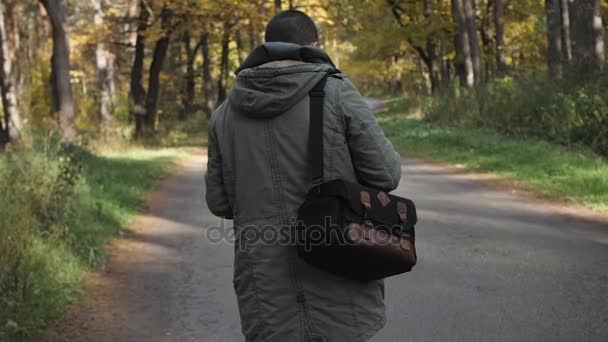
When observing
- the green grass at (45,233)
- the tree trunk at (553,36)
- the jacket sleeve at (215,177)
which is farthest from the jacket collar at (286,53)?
the tree trunk at (553,36)

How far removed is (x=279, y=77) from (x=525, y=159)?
1285 centimetres

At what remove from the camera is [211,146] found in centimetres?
341

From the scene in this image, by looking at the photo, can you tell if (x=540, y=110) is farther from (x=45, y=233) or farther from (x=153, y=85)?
(x=153, y=85)

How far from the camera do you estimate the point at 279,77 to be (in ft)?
10.1

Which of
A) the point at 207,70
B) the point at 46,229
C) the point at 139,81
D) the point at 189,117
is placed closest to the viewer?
the point at 46,229

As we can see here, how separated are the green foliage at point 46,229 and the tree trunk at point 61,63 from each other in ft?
14.2

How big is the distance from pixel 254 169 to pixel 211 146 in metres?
0.29

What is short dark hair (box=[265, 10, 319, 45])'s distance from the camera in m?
3.23

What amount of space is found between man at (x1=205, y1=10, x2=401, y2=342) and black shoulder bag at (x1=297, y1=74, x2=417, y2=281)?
0.05 meters

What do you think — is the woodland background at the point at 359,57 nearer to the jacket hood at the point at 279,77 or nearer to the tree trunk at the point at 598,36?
the tree trunk at the point at 598,36

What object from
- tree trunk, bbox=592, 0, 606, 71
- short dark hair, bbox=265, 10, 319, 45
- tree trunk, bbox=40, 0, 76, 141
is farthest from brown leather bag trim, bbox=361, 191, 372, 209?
tree trunk, bbox=592, 0, 606, 71

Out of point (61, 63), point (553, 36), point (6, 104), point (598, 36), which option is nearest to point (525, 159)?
point (598, 36)

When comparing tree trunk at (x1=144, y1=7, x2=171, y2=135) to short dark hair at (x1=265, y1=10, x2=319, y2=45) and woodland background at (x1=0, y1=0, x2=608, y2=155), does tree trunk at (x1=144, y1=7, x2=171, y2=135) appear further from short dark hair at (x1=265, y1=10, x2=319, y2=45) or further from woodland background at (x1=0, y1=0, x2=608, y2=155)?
short dark hair at (x1=265, y1=10, x2=319, y2=45)

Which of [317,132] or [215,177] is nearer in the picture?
[317,132]
